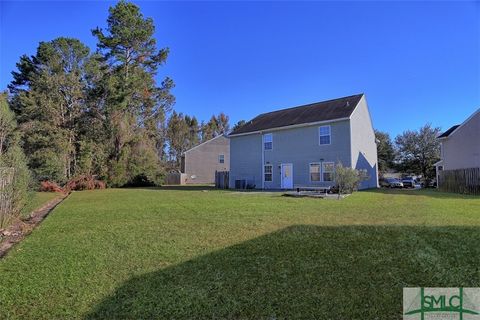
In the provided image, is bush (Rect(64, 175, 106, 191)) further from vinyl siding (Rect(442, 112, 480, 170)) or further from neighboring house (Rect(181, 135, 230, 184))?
vinyl siding (Rect(442, 112, 480, 170))

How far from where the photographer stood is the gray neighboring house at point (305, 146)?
21.7 m

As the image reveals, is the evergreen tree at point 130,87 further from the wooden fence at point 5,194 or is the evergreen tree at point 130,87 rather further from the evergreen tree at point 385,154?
the evergreen tree at point 385,154

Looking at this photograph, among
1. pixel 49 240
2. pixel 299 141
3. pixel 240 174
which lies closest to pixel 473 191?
pixel 299 141

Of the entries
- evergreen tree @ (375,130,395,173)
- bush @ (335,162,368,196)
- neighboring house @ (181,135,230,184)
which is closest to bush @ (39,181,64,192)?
Answer: neighboring house @ (181,135,230,184)

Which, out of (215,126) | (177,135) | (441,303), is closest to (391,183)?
(441,303)

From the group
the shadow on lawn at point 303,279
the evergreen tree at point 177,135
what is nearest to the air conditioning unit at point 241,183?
the shadow on lawn at point 303,279

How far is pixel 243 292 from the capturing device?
3768 millimetres

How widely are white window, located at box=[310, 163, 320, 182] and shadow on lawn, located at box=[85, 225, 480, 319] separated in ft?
54.6

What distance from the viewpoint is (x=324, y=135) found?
73.5ft

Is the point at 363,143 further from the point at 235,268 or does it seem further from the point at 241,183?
the point at 235,268

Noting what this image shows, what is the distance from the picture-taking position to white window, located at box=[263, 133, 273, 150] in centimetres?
2560

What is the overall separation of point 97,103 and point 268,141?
17185 millimetres

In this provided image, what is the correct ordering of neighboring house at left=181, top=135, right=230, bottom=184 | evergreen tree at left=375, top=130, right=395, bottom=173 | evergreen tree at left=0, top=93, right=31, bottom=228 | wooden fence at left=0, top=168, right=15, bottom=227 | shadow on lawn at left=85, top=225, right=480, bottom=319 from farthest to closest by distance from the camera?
neighboring house at left=181, top=135, right=230, bottom=184
evergreen tree at left=375, top=130, right=395, bottom=173
evergreen tree at left=0, top=93, right=31, bottom=228
wooden fence at left=0, top=168, right=15, bottom=227
shadow on lawn at left=85, top=225, right=480, bottom=319

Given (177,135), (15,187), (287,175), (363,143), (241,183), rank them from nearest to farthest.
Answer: (15,187)
(363,143)
(287,175)
(241,183)
(177,135)
